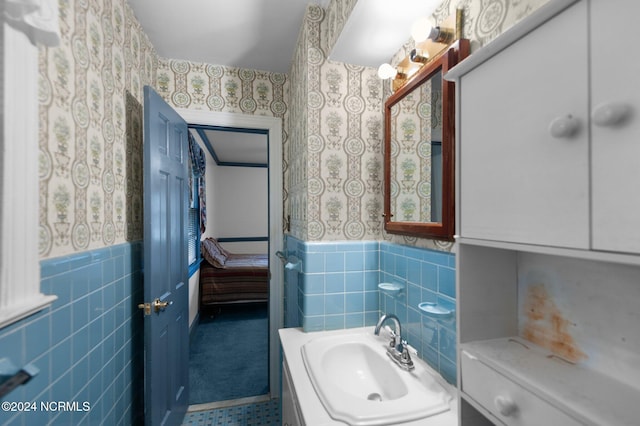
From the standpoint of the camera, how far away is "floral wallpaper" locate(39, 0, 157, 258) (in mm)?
887

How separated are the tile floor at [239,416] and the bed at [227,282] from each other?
1781 millimetres

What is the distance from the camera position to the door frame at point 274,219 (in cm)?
203

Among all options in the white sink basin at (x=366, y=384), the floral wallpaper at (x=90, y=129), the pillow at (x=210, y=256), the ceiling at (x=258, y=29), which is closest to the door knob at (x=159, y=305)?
the floral wallpaper at (x=90, y=129)

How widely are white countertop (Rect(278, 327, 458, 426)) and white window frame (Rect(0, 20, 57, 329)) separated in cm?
84

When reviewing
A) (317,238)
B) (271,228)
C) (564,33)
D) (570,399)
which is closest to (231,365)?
(271,228)

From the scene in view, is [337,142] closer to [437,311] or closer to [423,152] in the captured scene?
[423,152]

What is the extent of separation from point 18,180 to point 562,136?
1.23 metres

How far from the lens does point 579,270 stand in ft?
1.91

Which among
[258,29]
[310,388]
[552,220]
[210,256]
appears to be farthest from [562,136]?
[210,256]

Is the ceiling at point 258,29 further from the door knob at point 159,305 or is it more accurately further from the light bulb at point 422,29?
the door knob at point 159,305

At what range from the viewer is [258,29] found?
1618mm

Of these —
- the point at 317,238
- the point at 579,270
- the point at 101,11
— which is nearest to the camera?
the point at 579,270

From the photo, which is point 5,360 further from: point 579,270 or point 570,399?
point 579,270

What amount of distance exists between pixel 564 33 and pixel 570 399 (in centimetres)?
63
